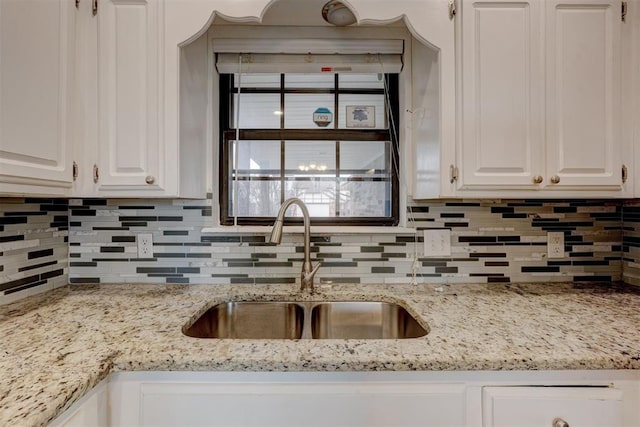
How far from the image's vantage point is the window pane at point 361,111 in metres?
1.70

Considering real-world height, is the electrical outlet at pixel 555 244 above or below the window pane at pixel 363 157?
below

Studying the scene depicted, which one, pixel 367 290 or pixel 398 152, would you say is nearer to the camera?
pixel 367 290

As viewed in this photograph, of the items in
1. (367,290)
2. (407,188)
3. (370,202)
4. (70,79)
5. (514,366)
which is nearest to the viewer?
(514,366)

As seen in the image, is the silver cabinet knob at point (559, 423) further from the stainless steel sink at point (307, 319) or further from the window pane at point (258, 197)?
the window pane at point (258, 197)

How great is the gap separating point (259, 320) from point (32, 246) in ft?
3.06

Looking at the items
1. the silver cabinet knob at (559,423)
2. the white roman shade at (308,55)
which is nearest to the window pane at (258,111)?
the white roman shade at (308,55)

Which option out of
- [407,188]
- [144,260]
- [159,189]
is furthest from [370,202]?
→ [144,260]

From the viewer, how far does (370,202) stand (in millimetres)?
1693

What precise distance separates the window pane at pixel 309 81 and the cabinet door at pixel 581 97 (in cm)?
92

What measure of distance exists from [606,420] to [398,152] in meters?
1.19

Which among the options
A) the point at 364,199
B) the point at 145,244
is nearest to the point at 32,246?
the point at 145,244

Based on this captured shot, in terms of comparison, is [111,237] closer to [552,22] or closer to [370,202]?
[370,202]

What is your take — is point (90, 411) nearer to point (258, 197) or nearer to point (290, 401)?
point (290, 401)

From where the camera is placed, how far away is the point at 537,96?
4.04ft
